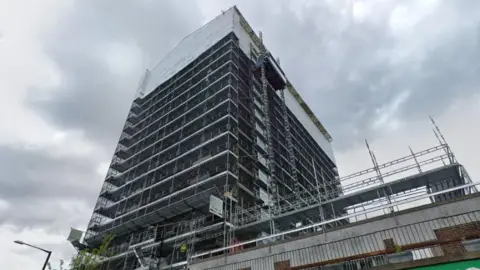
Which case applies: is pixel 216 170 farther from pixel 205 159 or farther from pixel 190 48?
pixel 190 48

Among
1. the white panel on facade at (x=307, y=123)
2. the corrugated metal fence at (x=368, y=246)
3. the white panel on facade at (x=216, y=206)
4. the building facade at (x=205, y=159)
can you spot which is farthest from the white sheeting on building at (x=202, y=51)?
the corrugated metal fence at (x=368, y=246)

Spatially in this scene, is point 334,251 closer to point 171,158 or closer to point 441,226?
point 441,226

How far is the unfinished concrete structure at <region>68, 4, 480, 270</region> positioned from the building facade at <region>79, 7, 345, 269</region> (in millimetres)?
151

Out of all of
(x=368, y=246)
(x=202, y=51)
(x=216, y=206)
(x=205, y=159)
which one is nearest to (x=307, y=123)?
(x=202, y=51)

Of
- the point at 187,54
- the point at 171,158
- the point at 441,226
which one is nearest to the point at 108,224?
the point at 171,158

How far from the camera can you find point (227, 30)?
46.2 meters

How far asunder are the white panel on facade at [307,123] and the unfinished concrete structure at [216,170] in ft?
2.04

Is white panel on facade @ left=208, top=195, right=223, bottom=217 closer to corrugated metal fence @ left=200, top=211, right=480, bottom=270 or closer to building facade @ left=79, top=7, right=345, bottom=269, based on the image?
building facade @ left=79, top=7, right=345, bottom=269

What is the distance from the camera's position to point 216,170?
3253cm

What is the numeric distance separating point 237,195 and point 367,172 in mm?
12121

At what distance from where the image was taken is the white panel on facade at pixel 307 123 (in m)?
56.9

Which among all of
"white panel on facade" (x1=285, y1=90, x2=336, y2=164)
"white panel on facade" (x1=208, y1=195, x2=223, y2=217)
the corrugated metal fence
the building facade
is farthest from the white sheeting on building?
the corrugated metal fence

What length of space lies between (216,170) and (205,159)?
5.78ft

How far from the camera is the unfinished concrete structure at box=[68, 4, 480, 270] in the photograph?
22.4m
